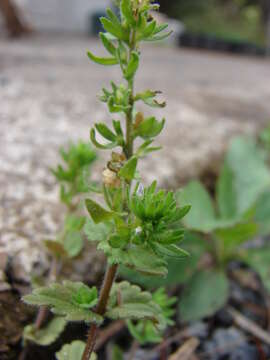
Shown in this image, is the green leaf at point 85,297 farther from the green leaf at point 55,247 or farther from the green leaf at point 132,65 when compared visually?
the green leaf at point 132,65

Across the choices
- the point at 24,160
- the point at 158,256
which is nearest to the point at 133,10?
the point at 158,256

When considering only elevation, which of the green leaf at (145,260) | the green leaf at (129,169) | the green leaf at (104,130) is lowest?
the green leaf at (145,260)

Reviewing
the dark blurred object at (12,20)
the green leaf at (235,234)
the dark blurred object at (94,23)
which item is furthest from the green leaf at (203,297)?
the dark blurred object at (94,23)

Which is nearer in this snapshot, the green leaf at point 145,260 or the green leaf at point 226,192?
the green leaf at point 145,260

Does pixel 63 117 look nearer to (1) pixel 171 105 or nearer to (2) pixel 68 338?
(1) pixel 171 105

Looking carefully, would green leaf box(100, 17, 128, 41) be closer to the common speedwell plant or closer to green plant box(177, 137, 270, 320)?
the common speedwell plant
